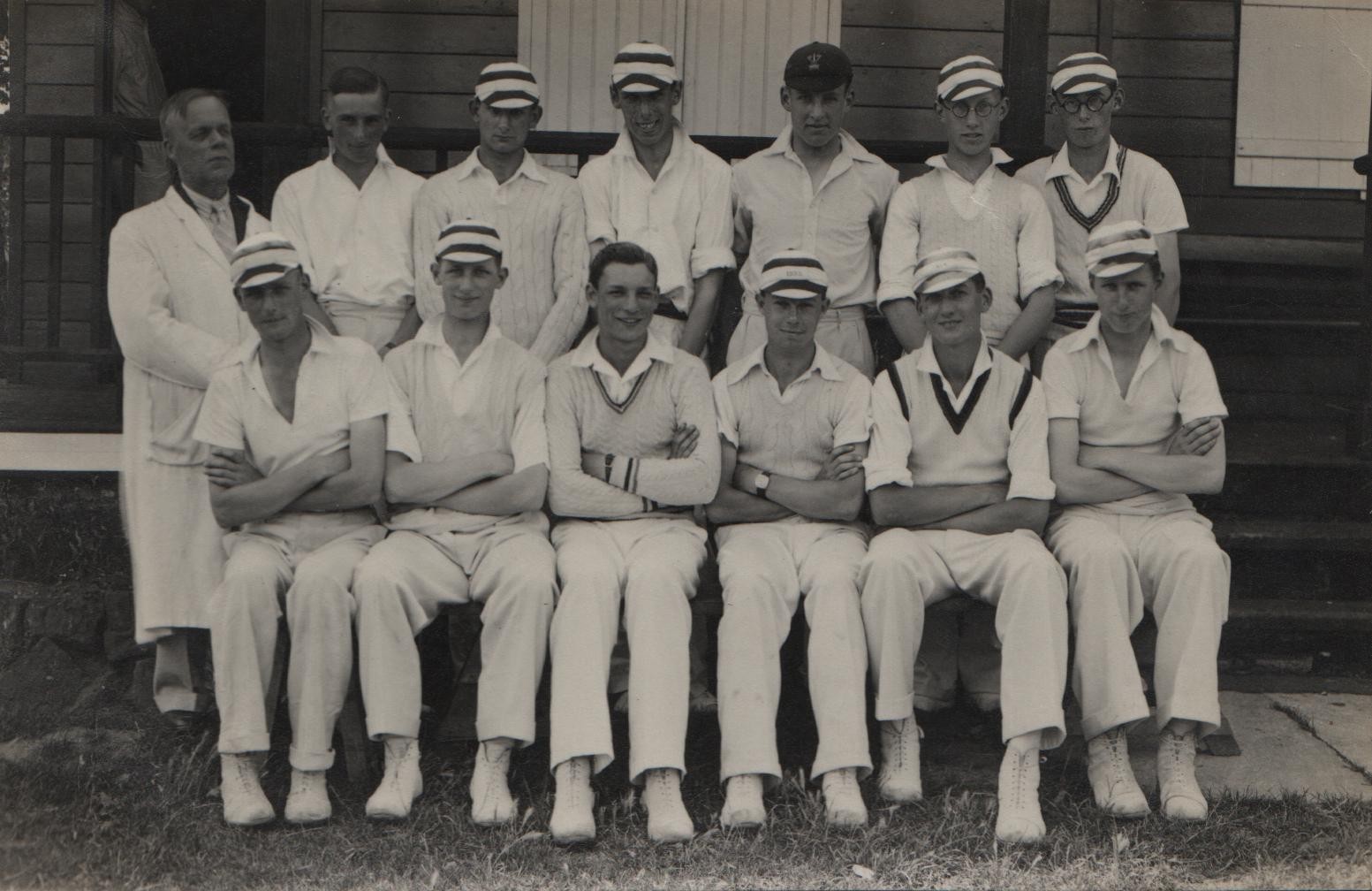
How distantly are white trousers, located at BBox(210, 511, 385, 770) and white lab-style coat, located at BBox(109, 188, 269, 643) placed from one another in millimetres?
532

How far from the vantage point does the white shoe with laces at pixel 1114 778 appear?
3.61 m

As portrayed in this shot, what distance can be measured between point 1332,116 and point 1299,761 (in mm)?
3891

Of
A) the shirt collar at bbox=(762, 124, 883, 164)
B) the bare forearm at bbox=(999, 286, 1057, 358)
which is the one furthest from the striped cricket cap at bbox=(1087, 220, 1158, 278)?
the shirt collar at bbox=(762, 124, 883, 164)

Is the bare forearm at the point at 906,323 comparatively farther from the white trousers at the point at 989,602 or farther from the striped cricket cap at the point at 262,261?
the striped cricket cap at the point at 262,261

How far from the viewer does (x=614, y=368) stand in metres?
4.08

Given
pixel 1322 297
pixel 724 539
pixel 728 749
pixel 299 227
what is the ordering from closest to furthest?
1. pixel 728 749
2. pixel 724 539
3. pixel 299 227
4. pixel 1322 297

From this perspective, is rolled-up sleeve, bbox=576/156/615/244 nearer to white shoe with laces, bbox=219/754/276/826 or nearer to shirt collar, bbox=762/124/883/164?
shirt collar, bbox=762/124/883/164

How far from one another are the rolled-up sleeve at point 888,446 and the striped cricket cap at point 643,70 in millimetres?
1233

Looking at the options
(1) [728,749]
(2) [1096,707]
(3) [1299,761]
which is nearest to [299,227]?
(1) [728,749]

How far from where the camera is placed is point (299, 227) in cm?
441

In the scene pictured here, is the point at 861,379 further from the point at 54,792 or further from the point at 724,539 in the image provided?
the point at 54,792

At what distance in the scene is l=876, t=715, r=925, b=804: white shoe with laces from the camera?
370 cm

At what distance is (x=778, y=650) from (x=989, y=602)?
62cm

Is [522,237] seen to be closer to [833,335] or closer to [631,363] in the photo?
[631,363]
